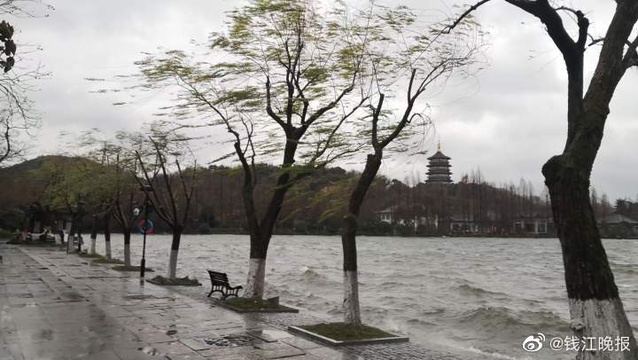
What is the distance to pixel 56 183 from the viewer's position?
39656mm

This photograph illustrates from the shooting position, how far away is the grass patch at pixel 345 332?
11.0 m

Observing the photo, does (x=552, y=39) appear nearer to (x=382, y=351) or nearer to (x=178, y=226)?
(x=382, y=351)

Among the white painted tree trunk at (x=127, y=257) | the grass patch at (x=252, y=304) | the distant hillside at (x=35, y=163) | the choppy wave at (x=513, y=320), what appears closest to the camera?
the grass patch at (x=252, y=304)

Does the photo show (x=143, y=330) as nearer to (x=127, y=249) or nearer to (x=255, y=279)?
(x=255, y=279)

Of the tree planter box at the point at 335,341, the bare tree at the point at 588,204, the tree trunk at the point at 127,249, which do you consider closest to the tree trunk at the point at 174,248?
the tree trunk at the point at 127,249

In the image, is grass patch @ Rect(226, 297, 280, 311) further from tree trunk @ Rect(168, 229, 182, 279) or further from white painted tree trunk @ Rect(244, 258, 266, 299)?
tree trunk @ Rect(168, 229, 182, 279)

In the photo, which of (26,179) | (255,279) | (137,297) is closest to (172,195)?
(137,297)

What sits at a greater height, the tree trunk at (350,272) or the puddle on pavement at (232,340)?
the tree trunk at (350,272)

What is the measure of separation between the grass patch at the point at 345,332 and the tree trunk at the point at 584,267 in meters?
5.46

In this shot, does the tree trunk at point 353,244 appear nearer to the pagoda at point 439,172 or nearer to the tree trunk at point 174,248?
the tree trunk at point 174,248

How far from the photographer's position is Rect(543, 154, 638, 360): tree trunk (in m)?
6.08

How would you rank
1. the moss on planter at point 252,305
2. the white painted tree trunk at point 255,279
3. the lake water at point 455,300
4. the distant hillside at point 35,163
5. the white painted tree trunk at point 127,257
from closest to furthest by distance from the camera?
1. the moss on planter at point 252,305
2. the white painted tree trunk at point 255,279
3. the lake water at point 455,300
4. the white painted tree trunk at point 127,257
5. the distant hillside at point 35,163

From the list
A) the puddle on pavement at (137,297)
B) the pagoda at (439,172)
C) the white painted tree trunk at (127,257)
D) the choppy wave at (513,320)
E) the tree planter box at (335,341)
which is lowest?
the choppy wave at (513,320)

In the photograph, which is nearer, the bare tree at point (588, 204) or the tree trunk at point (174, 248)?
the bare tree at point (588, 204)
